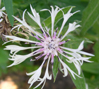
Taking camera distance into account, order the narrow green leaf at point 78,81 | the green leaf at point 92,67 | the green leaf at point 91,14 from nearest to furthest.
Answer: the narrow green leaf at point 78,81 → the green leaf at point 91,14 → the green leaf at point 92,67

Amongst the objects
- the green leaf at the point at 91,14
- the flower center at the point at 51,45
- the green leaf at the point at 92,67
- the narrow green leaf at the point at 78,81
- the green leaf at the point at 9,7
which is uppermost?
the green leaf at the point at 9,7

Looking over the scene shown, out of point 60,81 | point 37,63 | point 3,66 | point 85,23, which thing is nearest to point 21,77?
point 37,63

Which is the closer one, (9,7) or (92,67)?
(9,7)

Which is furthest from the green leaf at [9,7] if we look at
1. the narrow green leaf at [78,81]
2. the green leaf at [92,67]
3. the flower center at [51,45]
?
the green leaf at [92,67]

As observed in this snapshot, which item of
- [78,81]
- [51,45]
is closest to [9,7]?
[51,45]

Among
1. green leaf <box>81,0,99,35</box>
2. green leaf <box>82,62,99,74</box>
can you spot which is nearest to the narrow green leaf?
green leaf <box>81,0,99,35</box>

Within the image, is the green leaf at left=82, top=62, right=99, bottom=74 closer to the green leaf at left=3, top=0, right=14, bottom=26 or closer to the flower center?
the flower center

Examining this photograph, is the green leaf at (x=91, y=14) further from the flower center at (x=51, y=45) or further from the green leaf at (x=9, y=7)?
the green leaf at (x=9, y=7)

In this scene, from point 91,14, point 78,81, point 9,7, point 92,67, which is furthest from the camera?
point 92,67

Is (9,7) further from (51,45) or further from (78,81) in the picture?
(78,81)
